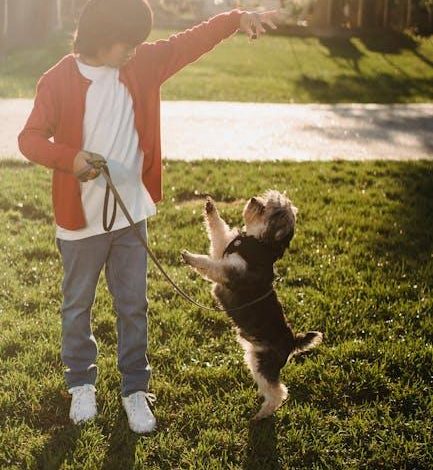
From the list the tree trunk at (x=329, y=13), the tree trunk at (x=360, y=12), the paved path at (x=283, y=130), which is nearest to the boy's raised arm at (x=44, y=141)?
the paved path at (x=283, y=130)

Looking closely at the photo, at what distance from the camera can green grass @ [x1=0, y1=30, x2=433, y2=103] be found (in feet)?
46.7

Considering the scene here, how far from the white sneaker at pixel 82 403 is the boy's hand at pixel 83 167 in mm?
1321

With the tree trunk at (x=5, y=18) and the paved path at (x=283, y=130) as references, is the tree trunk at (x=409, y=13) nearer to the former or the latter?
the tree trunk at (x=5, y=18)

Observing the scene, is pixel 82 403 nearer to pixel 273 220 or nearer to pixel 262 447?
pixel 262 447

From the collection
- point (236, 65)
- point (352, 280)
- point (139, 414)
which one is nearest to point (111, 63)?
point (139, 414)

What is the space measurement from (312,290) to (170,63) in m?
2.44

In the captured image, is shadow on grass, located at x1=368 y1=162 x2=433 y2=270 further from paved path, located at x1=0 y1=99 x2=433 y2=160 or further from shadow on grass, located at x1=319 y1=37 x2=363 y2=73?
shadow on grass, located at x1=319 y1=37 x2=363 y2=73

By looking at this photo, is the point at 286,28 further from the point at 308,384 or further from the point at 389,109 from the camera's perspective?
the point at 308,384

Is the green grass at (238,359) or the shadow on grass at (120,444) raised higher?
the shadow on grass at (120,444)

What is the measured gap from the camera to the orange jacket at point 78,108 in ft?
10.3

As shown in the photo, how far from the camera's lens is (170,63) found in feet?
11.7

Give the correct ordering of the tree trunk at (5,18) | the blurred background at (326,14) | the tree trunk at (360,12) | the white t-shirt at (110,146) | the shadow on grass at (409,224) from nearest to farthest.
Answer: the white t-shirt at (110,146) < the shadow on grass at (409,224) < the tree trunk at (5,18) < the blurred background at (326,14) < the tree trunk at (360,12)

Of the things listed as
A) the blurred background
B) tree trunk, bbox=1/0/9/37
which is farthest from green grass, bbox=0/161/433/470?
the blurred background

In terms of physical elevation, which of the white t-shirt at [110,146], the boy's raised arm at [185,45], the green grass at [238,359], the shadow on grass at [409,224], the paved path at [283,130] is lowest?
the paved path at [283,130]
